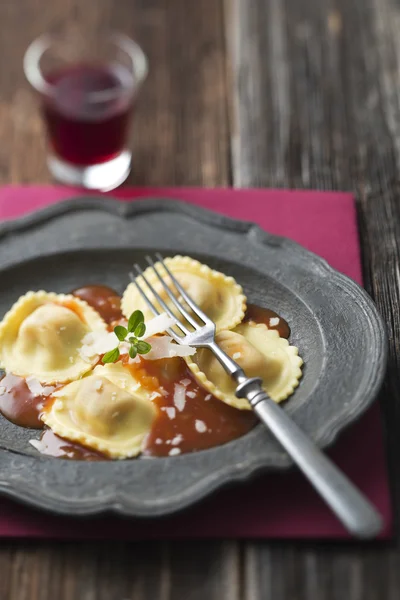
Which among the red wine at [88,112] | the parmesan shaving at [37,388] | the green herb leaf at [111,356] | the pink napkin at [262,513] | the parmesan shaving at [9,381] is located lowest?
the pink napkin at [262,513]

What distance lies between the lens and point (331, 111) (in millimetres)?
4590

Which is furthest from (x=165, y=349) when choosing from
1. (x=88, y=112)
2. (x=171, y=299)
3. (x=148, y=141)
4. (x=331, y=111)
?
(x=331, y=111)

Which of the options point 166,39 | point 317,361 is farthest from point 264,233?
point 166,39

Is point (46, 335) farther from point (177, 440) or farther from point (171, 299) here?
point (177, 440)

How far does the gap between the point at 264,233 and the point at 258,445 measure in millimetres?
1112

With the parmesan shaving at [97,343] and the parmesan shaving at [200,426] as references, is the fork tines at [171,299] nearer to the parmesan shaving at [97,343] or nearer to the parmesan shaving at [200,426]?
the parmesan shaving at [97,343]

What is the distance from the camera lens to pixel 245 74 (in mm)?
4816

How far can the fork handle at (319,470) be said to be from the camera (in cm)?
244

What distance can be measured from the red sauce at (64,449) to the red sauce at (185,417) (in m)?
0.19

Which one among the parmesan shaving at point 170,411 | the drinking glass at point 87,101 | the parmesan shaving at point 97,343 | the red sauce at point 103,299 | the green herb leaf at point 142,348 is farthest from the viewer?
the drinking glass at point 87,101

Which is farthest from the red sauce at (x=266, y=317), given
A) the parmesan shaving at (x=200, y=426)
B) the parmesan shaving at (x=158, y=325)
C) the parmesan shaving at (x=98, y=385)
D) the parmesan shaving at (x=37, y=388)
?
the parmesan shaving at (x=37, y=388)

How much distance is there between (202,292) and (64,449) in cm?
88

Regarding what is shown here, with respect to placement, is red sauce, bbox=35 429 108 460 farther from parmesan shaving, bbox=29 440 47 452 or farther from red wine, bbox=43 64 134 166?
red wine, bbox=43 64 134 166

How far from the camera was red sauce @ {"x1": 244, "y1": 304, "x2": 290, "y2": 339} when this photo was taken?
3258 mm
